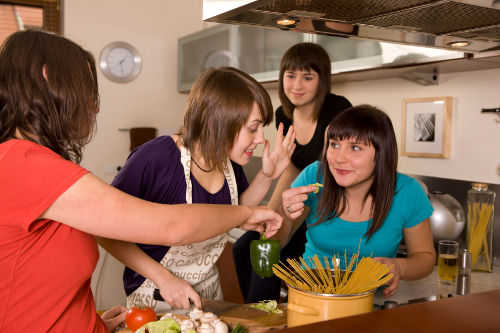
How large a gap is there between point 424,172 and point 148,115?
2.41 meters

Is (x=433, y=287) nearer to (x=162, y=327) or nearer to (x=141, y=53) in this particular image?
(x=162, y=327)

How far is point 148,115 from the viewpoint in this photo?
3.91m

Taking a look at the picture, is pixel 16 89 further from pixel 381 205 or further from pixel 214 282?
pixel 381 205

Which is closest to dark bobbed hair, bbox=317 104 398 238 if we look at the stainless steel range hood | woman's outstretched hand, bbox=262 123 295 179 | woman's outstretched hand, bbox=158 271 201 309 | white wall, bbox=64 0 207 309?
woman's outstretched hand, bbox=262 123 295 179

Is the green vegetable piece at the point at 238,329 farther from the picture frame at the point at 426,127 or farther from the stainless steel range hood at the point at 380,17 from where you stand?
the picture frame at the point at 426,127

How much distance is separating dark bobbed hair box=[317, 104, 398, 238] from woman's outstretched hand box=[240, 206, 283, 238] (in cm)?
44

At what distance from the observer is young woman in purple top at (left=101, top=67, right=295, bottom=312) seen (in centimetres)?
129

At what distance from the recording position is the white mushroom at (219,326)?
1.01 meters

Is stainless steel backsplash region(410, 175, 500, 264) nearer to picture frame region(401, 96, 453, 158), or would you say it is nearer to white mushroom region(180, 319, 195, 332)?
picture frame region(401, 96, 453, 158)

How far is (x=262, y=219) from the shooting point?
1.11 meters

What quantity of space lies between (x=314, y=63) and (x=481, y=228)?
94cm

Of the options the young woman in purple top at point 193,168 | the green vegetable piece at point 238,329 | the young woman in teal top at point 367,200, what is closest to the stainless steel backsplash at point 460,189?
the young woman in teal top at point 367,200

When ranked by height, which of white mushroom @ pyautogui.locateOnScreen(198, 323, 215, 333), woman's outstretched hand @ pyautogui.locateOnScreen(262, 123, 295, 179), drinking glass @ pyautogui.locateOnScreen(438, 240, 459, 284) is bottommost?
white mushroom @ pyautogui.locateOnScreen(198, 323, 215, 333)

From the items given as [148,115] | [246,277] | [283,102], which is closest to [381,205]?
[246,277]
